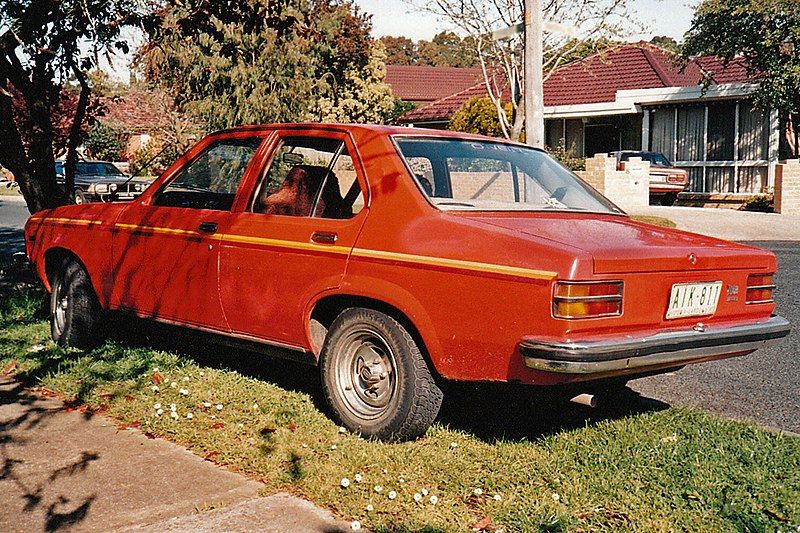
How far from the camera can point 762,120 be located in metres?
27.4

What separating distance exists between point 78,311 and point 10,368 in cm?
64

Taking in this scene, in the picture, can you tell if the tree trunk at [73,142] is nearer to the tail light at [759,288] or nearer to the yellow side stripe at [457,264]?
the yellow side stripe at [457,264]

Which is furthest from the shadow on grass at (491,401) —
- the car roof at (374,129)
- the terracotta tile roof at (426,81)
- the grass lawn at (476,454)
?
the terracotta tile roof at (426,81)

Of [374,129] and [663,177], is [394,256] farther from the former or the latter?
[663,177]

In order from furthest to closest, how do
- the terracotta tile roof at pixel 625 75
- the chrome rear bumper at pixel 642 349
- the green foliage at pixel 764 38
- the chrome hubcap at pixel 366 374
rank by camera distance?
the terracotta tile roof at pixel 625 75 → the green foliage at pixel 764 38 → the chrome hubcap at pixel 366 374 → the chrome rear bumper at pixel 642 349

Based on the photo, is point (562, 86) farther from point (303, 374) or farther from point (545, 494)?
point (545, 494)

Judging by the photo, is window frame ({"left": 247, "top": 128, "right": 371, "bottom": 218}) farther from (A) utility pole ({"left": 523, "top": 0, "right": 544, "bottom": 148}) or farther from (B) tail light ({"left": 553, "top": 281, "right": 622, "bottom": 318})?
(A) utility pole ({"left": 523, "top": 0, "right": 544, "bottom": 148})

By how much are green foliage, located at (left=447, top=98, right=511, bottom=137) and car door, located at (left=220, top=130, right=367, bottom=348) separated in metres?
23.6

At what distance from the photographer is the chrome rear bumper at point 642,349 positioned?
4.08 meters

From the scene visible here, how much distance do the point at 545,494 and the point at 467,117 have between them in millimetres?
26732

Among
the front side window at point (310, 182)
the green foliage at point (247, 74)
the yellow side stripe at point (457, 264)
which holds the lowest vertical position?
the yellow side stripe at point (457, 264)

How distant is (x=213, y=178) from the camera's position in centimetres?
618

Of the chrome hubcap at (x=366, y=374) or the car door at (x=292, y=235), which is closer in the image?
the chrome hubcap at (x=366, y=374)

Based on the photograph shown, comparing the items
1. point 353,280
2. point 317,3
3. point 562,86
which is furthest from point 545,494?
point 562,86
